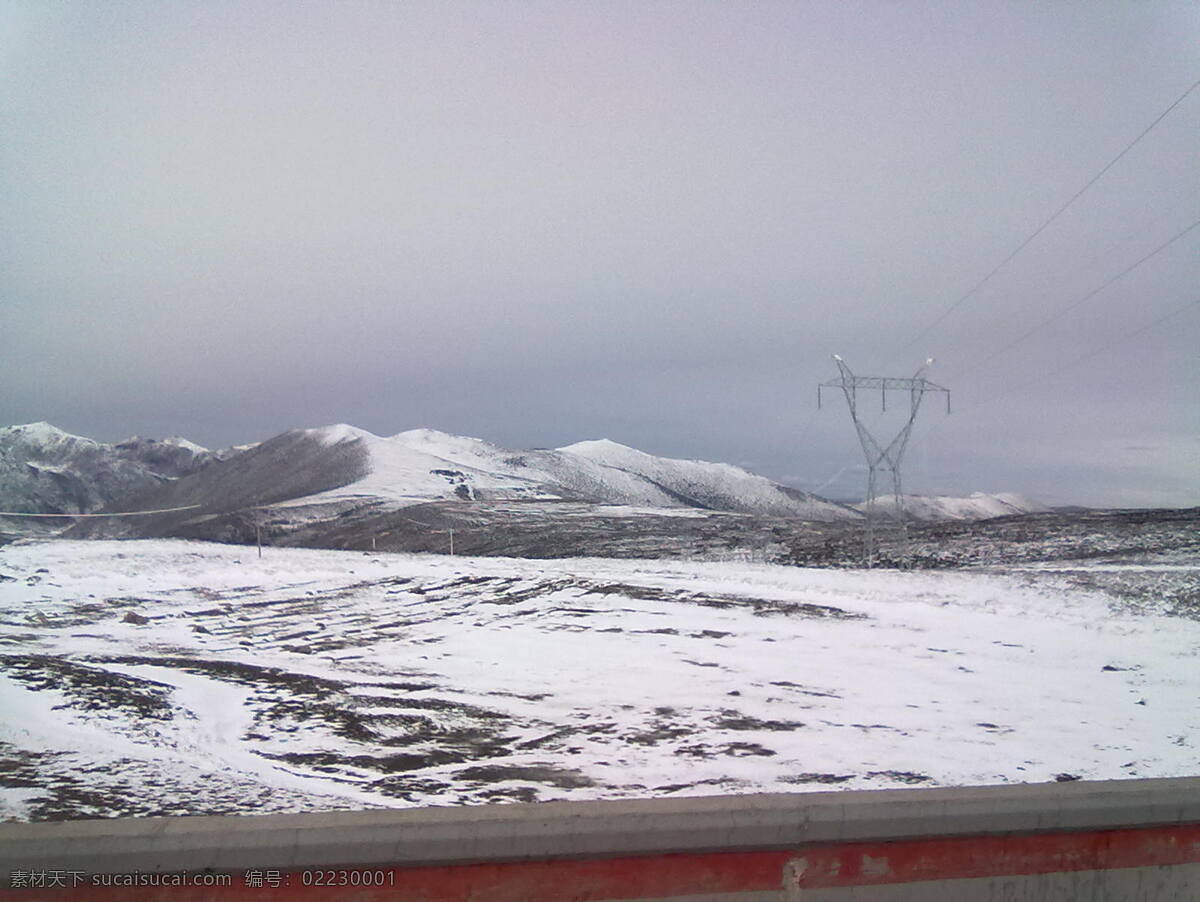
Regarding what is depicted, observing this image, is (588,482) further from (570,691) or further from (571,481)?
(570,691)

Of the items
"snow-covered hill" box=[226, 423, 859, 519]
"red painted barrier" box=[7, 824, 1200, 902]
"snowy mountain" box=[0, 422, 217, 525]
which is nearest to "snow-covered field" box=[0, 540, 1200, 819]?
"red painted barrier" box=[7, 824, 1200, 902]

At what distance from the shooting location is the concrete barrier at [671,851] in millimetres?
3143

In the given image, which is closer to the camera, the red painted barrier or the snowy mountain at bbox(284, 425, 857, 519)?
the red painted barrier

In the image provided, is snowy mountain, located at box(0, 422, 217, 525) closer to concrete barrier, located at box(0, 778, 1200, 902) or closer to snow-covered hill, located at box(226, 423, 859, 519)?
snow-covered hill, located at box(226, 423, 859, 519)

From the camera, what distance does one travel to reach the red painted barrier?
3180 millimetres

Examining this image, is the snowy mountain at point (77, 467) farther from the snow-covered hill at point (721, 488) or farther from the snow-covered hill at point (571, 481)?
the snow-covered hill at point (721, 488)

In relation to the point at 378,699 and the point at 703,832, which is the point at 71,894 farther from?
the point at 378,699

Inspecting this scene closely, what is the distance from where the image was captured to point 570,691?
420 inches

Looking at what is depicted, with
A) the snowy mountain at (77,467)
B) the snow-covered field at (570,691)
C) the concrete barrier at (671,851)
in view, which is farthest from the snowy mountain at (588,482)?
the concrete barrier at (671,851)

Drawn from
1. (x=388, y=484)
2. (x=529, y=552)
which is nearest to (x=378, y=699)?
(x=529, y=552)

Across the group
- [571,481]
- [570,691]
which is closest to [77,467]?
[571,481]

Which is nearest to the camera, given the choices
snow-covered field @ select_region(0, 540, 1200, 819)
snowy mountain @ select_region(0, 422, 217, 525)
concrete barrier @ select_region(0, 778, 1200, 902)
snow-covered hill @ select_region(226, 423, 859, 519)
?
concrete barrier @ select_region(0, 778, 1200, 902)

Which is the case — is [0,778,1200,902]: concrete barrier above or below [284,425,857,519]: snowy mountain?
below

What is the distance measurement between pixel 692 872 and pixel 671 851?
14 centimetres
